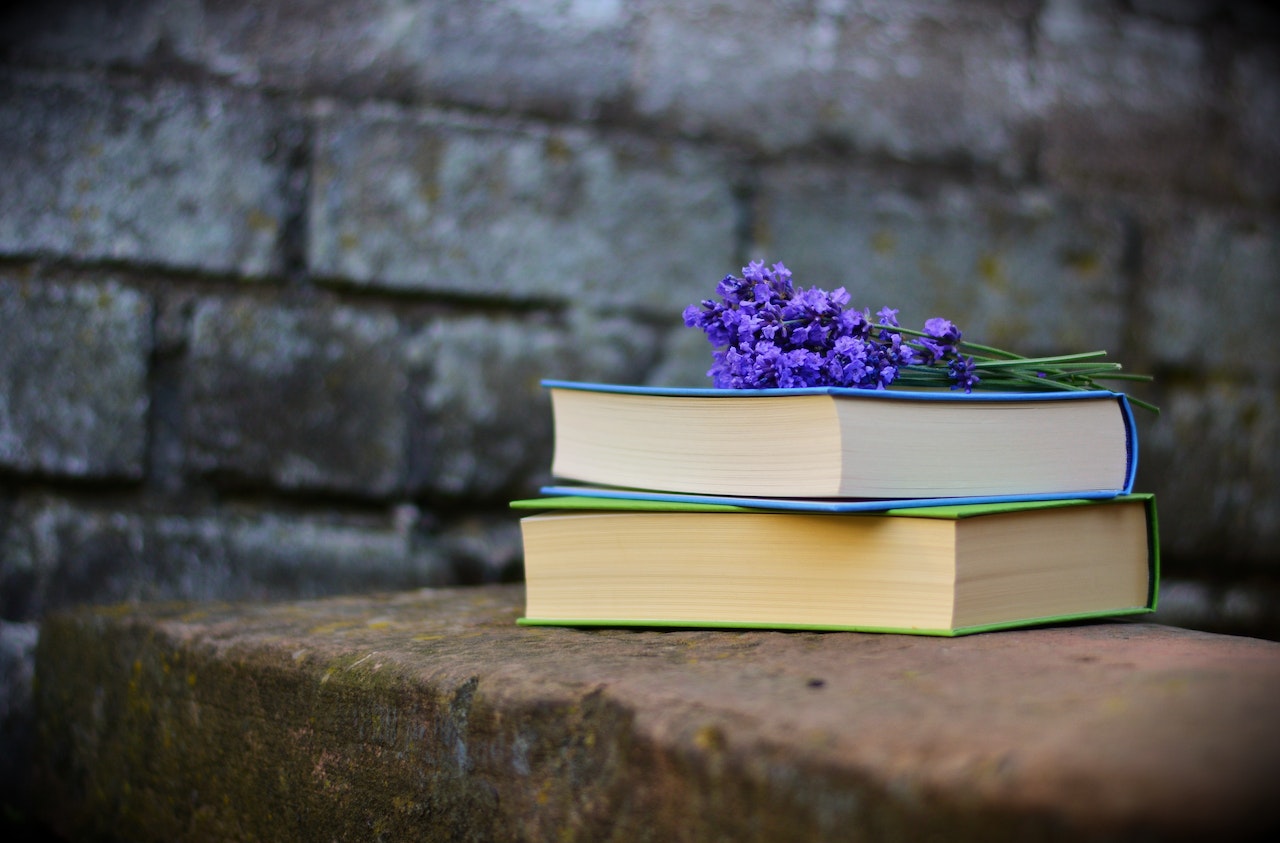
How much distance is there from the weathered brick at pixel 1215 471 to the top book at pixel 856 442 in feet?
4.71

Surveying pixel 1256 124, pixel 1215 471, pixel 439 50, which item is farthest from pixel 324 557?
pixel 1256 124

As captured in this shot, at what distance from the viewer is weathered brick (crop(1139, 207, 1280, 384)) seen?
2.35 m

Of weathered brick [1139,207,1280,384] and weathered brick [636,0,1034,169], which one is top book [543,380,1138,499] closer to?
weathered brick [636,0,1034,169]

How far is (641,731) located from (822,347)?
1.44ft

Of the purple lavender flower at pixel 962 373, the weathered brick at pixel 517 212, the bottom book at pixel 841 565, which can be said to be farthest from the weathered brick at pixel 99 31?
the purple lavender flower at pixel 962 373

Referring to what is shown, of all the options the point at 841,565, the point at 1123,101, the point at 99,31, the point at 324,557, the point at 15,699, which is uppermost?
the point at 1123,101

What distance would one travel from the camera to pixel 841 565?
93cm

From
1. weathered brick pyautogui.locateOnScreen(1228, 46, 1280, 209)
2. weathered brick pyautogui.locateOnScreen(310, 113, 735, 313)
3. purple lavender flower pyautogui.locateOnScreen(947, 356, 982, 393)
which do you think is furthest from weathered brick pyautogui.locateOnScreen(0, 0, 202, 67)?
weathered brick pyautogui.locateOnScreen(1228, 46, 1280, 209)

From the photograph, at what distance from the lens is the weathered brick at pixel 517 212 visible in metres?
1.88

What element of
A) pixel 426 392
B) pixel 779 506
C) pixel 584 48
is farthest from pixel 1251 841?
pixel 584 48

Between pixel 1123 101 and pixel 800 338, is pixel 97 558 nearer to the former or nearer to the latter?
pixel 800 338

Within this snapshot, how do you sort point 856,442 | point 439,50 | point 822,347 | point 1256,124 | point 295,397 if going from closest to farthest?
1. point 856,442
2. point 822,347
3. point 295,397
4. point 439,50
5. point 1256,124

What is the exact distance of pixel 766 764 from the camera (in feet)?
2.05

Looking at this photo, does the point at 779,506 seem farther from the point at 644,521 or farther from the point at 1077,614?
the point at 1077,614
